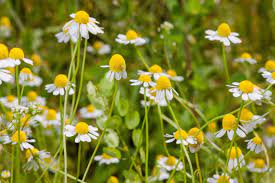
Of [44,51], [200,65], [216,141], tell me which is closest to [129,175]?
[216,141]

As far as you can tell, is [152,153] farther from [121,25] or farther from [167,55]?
[121,25]

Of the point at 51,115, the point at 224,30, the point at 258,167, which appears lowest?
the point at 258,167

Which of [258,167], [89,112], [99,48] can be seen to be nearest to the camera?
A: [258,167]

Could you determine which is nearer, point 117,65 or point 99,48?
point 117,65

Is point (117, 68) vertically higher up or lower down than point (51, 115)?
higher up

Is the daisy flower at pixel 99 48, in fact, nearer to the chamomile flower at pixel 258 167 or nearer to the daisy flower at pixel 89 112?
the daisy flower at pixel 89 112

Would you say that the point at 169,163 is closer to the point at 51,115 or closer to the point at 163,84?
the point at 163,84

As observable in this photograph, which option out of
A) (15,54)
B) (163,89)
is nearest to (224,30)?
(163,89)

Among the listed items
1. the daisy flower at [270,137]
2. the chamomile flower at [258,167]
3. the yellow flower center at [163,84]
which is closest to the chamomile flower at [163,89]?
the yellow flower center at [163,84]
